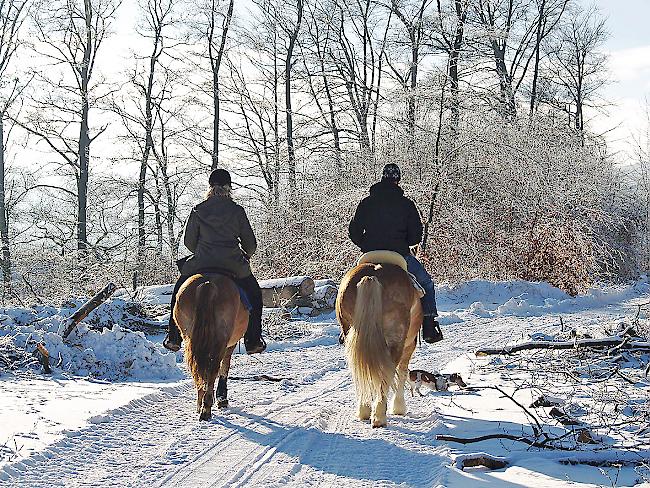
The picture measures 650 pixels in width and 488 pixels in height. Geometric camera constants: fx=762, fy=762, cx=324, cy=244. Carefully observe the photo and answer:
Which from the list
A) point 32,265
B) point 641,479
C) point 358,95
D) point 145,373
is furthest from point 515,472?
point 358,95

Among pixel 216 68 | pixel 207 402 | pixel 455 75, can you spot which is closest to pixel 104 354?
pixel 207 402

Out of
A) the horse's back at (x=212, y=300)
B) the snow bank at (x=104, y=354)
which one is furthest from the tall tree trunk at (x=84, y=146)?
the horse's back at (x=212, y=300)

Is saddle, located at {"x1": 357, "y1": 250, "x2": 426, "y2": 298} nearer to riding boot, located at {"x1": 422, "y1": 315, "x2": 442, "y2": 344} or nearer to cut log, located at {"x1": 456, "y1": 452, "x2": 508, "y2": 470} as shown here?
riding boot, located at {"x1": 422, "y1": 315, "x2": 442, "y2": 344}

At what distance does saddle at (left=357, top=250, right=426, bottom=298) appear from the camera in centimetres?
742

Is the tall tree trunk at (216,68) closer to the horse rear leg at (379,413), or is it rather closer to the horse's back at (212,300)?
the horse's back at (212,300)

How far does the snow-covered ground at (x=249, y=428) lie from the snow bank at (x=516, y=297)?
7.32 metres

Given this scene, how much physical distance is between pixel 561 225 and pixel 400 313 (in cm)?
1785

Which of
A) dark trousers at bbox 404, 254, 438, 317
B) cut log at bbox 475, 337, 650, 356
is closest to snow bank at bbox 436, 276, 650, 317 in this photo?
cut log at bbox 475, 337, 650, 356

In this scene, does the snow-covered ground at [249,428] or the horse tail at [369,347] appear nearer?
the snow-covered ground at [249,428]

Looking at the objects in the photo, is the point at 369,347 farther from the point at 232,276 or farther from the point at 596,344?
the point at 596,344

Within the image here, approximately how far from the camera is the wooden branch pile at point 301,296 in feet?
54.4

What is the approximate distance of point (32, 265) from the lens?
25500 millimetres

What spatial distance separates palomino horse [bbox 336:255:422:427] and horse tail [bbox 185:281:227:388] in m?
1.21

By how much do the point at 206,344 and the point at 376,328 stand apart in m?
1.63
